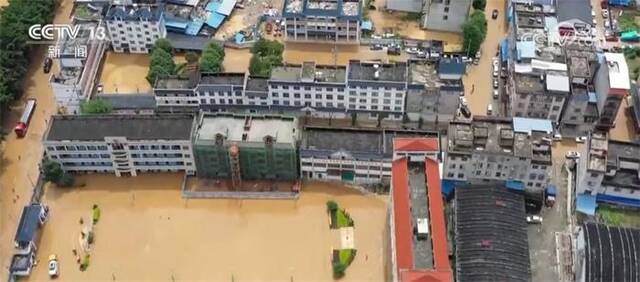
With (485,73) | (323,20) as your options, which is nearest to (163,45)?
(323,20)

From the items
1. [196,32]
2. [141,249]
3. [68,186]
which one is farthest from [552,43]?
[68,186]

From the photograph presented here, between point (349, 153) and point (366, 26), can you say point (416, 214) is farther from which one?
point (366, 26)

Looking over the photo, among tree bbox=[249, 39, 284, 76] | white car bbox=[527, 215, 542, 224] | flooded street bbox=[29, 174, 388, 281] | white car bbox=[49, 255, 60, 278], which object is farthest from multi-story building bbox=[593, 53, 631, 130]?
white car bbox=[49, 255, 60, 278]

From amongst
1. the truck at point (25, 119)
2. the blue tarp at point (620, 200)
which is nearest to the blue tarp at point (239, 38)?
the truck at point (25, 119)

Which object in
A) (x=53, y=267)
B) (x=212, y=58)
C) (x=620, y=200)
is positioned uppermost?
(x=212, y=58)

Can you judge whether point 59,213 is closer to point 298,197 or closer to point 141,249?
point 141,249

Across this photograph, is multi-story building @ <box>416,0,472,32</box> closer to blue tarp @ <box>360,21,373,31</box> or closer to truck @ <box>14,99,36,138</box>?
blue tarp @ <box>360,21,373,31</box>
